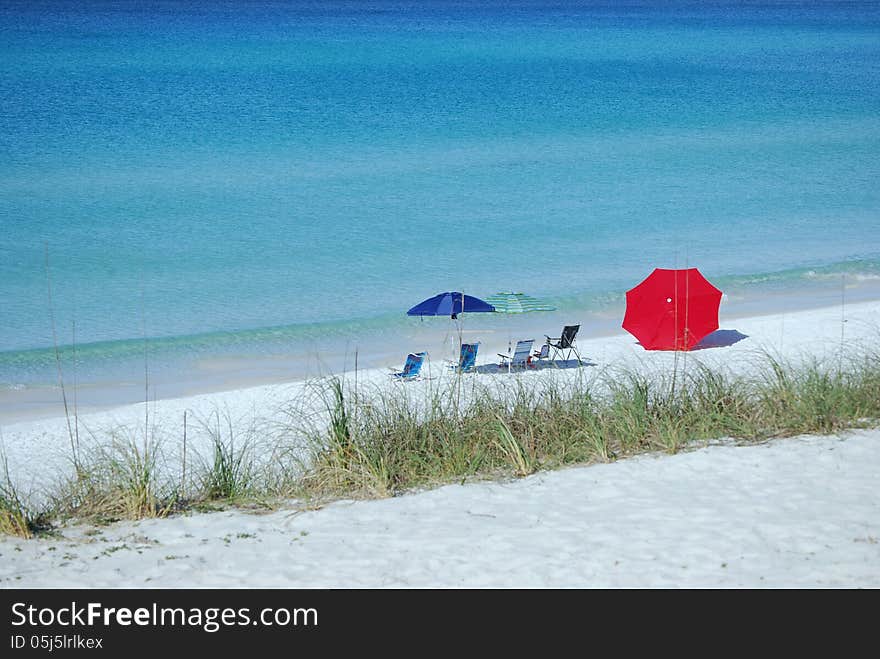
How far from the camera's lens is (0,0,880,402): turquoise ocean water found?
19688 millimetres

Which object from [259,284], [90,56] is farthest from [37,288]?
[90,56]

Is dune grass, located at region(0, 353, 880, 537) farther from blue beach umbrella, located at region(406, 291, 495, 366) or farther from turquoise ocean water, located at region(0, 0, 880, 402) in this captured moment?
turquoise ocean water, located at region(0, 0, 880, 402)

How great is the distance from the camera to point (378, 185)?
32.1 m

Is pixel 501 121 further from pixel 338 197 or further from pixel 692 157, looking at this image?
pixel 338 197

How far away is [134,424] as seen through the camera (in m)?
12.2

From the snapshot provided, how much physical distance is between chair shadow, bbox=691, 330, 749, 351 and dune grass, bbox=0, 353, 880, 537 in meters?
6.00

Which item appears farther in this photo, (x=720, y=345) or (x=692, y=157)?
(x=692, y=157)

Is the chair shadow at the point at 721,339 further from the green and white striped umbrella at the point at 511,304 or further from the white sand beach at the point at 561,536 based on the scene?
the white sand beach at the point at 561,536

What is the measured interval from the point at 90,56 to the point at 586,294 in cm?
5208

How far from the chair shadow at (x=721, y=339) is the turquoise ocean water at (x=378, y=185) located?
318cm

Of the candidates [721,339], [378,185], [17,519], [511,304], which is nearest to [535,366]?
[511,304]

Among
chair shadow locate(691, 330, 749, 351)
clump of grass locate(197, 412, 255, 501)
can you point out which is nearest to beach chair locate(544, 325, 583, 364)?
chair shadow locate(691, 330, 749, 351)

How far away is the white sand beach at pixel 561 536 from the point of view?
6062 millimetres

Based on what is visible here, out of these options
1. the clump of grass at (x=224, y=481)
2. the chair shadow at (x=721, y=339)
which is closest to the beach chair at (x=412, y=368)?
the chair shadow at (x=721, y=339)
